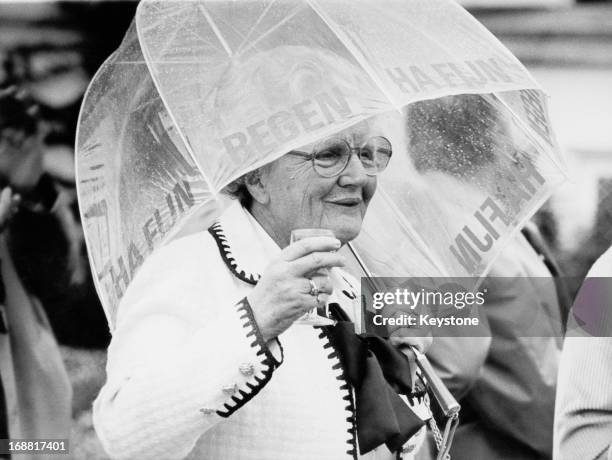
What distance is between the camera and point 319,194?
75.7 inches

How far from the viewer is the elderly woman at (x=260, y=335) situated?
5.14ft

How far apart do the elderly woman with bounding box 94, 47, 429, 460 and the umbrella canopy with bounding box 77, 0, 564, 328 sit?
0.06 metres

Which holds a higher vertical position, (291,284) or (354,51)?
(354,51)

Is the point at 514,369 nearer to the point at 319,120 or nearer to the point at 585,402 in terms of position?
the point at 585,402

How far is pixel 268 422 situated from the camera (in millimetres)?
1749

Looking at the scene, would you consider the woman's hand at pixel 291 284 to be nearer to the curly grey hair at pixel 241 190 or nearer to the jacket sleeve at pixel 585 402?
the curly grey hair at pixel 241 190

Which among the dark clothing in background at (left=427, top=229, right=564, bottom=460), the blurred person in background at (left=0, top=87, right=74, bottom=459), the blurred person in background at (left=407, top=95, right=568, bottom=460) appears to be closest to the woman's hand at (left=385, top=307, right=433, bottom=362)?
the blurred person in background at (left=407, top=95, right=568, bottom=460)

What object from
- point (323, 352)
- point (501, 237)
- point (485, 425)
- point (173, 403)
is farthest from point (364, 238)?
point (485, 425)

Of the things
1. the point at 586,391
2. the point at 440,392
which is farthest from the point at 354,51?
the point at 586,391

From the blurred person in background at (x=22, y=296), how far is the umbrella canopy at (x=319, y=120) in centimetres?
81

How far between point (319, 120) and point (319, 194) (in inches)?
7.2

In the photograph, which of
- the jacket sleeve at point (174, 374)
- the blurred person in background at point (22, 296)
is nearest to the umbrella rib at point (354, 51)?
the jacket sleeve at point (174, 374)

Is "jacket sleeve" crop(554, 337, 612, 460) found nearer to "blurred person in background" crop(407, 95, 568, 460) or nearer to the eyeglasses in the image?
"blurred person in background" crop(407, 95, 568, 460)

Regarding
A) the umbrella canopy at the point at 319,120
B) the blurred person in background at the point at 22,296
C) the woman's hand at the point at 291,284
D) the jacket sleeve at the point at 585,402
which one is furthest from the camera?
the blurred person in background at the point at 22,296
